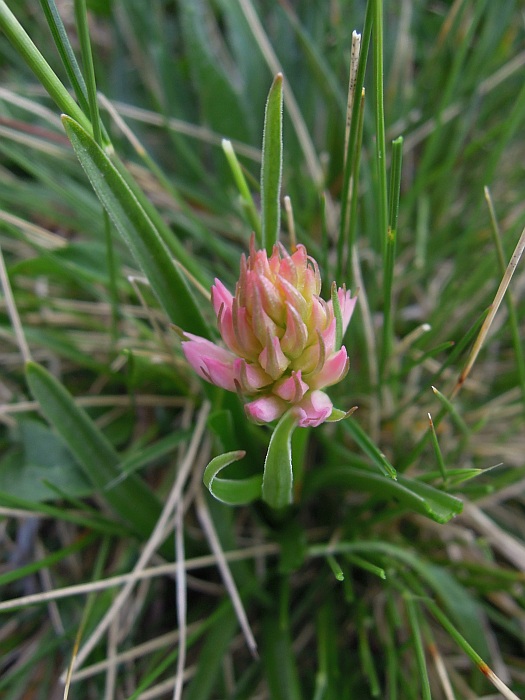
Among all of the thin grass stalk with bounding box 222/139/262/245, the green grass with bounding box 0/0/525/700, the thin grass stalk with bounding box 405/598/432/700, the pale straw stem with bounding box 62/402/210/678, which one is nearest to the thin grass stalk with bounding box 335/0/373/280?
the green grass with bounding box 0/0/525/700

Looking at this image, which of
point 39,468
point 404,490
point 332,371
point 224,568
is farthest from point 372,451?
point 39,468

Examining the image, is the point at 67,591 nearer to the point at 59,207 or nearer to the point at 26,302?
the point at 26,302

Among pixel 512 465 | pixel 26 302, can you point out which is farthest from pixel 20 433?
pixel 512 465

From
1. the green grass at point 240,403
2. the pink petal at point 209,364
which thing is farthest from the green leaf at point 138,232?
the pink petal at point 209,364

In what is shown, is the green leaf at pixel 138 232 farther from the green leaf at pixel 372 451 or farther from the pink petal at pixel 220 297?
the green leaf at pixel 372 451

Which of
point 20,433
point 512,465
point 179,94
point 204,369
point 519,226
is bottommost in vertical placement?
point 20,433

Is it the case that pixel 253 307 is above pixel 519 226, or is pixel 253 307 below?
below

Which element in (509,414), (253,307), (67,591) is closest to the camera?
(253,307)
